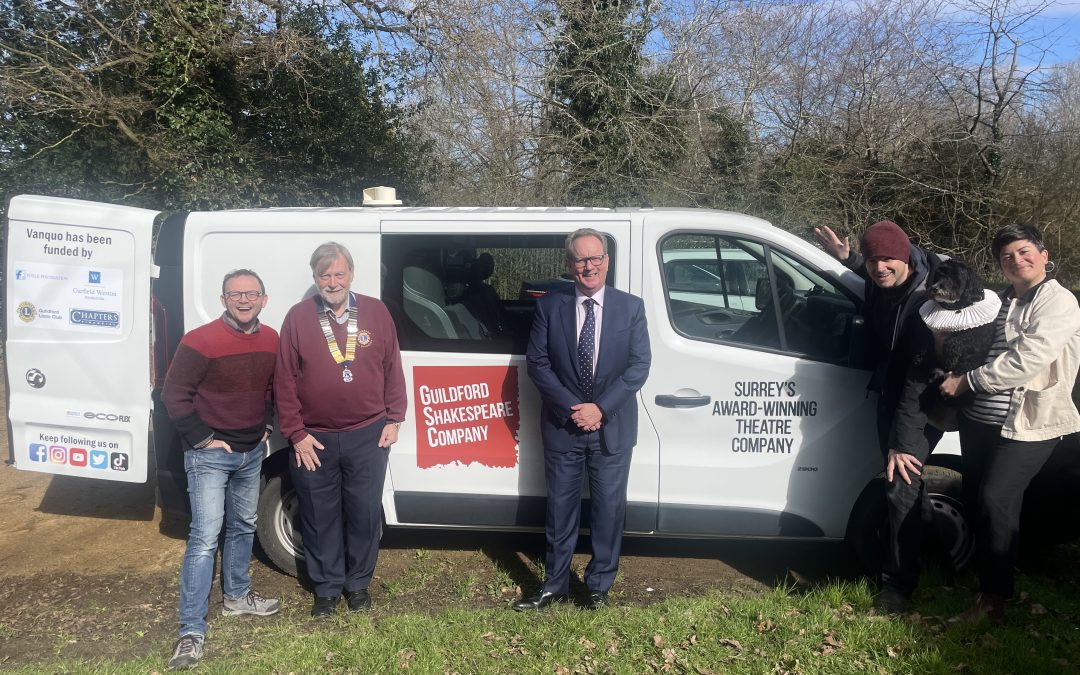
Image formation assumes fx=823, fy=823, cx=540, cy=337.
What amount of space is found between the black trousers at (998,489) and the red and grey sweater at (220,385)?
10.5 feet

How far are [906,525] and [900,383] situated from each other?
0.69 m

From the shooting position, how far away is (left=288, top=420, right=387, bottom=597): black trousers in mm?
3883

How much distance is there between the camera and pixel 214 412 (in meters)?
3.65

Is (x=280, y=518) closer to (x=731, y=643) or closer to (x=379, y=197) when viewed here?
(x=379, y=197)

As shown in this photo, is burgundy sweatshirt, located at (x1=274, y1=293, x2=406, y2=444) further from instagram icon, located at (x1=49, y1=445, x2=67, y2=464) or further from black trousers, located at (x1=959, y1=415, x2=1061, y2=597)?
black trousers, located at (x1=959, y1=415, x2=1061, y2=597)

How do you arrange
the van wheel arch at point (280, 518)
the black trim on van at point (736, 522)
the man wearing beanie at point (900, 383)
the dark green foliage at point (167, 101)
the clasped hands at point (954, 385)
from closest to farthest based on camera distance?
the clasped hands at point (954, 385)
the man wearing beanie at point (900, 383)
the black trim on van at point (736, 522)
the van wheel arch at point (280, 518)
the dark green foliage at point (167, 101)

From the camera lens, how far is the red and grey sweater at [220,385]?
3584mm

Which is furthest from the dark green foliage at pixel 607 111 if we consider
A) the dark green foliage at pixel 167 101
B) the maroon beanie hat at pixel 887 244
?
the maroon beanie hat at pixel 887 244

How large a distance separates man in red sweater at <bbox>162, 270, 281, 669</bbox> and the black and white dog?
9.62ft

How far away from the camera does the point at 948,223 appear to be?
578 inches

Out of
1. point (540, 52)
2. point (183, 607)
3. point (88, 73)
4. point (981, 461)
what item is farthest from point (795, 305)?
point (540, 52)

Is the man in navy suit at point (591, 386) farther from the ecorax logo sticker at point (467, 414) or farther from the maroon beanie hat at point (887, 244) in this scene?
the maroon beanie hat at point (887, 244)

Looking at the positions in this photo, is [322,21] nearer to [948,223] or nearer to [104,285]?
[104,285]

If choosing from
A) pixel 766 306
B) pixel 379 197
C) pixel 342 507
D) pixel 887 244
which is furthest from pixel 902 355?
pixel 379 197
